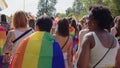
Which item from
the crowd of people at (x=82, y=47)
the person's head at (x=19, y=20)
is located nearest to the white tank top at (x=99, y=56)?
the crowd of people at (x=82, y=47)

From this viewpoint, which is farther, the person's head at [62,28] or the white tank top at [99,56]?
the person's head at [62,28]

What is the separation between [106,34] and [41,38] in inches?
41.6

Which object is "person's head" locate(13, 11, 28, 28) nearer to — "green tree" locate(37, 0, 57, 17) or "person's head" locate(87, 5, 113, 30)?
"person's head" locate(87, 5, 113, 30)

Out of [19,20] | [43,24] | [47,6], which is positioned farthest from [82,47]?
[47,6]

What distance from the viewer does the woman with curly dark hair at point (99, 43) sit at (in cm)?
584

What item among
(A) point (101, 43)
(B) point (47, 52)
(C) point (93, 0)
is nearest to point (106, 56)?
(A) point (101, 43)

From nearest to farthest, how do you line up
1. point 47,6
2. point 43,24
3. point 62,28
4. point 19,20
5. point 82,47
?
point 82,47 → point 43,24 → point 19,20 → point 62,28 → point 47,6

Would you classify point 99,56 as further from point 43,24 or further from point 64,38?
point 64,38

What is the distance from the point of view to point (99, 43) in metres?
5.91

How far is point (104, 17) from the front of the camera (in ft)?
19.6

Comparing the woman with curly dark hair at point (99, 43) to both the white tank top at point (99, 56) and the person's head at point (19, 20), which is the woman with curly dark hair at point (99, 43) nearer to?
the white tank top at point (99, 56)

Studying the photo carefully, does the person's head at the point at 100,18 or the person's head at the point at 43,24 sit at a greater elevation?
the person's head at the point at 100,18

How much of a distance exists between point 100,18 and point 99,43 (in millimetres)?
326

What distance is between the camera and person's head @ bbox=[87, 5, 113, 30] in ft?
19.6
